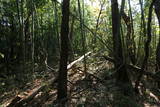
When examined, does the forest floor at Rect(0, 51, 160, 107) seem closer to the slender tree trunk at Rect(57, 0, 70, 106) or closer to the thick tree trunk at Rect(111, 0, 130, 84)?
the slender tree trunk at Rect(57, 0, 70, 106)

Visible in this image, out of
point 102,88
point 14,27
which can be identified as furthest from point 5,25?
point 102,88

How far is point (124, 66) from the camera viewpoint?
731cm

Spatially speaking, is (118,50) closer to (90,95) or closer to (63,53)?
(90,95)

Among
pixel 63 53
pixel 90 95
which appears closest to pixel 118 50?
pixel 90 95

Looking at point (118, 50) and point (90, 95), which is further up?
point (118, 50)

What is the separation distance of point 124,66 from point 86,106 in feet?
7.71

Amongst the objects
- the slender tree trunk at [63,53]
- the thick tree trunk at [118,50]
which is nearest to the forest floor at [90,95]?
the slender tree trunk at [63,53]

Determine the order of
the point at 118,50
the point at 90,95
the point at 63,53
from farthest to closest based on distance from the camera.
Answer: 1. the point at 118,50
2. the point at 90,95
3. the point at 63,53

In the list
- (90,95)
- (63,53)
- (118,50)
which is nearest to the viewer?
(63,53)

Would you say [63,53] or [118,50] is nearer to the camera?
[63,53]

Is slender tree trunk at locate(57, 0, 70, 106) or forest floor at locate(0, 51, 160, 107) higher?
slender tree trunk at locate(57, 0, 70, 106)

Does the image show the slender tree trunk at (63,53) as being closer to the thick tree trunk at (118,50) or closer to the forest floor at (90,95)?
the forest floor at (90,95)

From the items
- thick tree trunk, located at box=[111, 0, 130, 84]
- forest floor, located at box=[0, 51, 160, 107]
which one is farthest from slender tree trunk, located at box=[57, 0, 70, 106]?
thick tree trunk, located at box=[111, 0, 130, 84]

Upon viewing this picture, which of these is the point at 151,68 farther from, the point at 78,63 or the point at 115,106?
the point at 115,106
